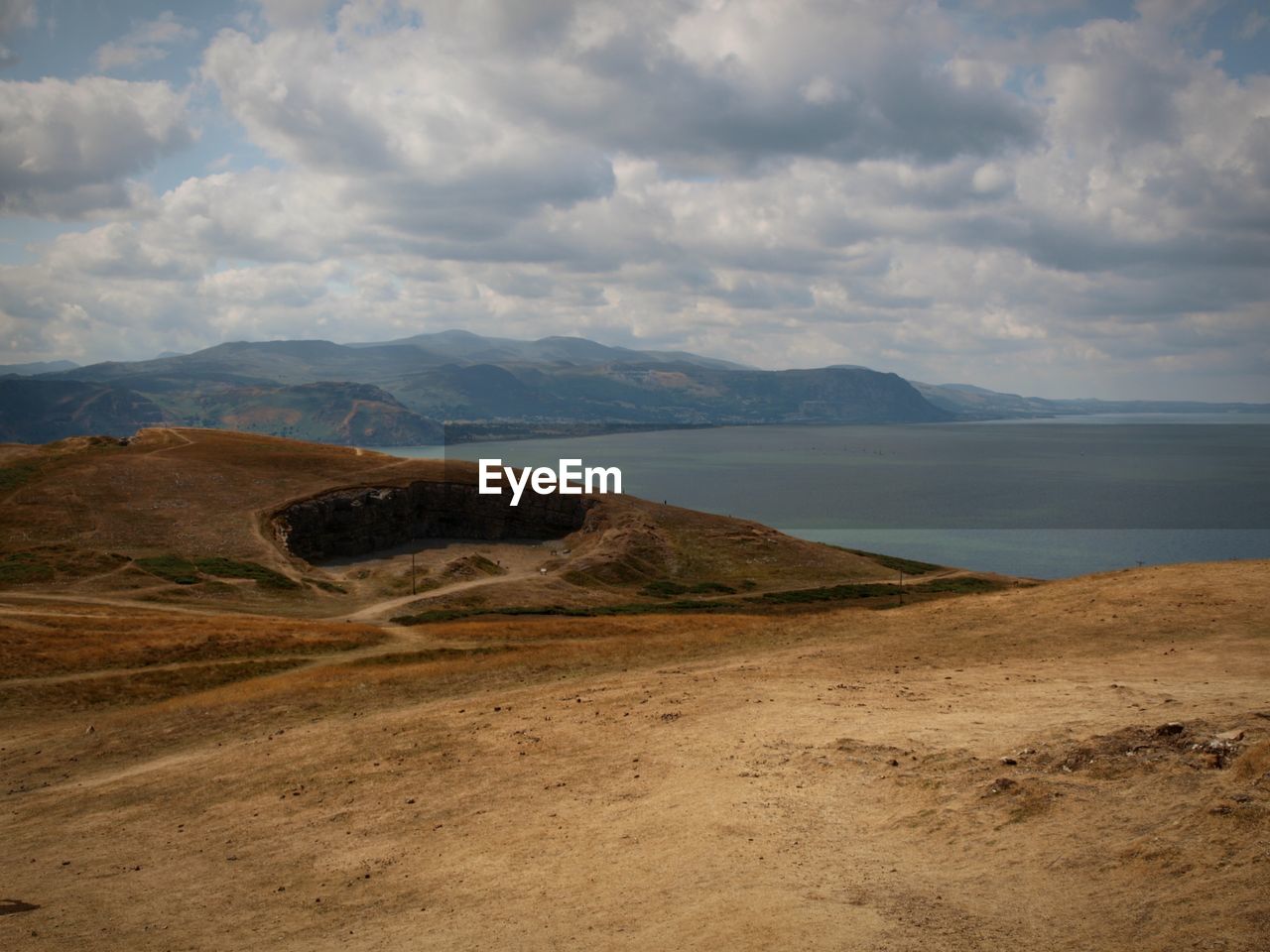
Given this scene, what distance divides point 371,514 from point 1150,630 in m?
80.1

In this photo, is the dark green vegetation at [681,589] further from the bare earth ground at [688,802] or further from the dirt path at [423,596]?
the bare earth ground at [688,802]

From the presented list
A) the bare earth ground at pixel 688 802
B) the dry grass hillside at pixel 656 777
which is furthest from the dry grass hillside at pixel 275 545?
the bare earth ground at pixel 688 802

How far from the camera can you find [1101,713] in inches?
934

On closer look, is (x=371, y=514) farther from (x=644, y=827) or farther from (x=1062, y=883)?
(x=1062, y=883)

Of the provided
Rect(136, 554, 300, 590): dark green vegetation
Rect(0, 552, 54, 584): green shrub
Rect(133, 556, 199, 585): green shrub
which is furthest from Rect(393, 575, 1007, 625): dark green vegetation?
Rect(0, 552, 54, 584): green shrub

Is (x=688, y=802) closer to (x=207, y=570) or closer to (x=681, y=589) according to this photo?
(x=207, y=570)

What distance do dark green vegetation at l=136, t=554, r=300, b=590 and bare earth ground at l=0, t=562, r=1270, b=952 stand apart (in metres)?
31.6

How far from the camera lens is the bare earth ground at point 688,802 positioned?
51.0 ft

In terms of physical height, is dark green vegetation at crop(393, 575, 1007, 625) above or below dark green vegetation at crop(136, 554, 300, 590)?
below

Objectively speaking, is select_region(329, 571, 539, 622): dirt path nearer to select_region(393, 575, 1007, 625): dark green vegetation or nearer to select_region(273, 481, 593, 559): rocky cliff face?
select_region(393, 575, 1007, 625): dark green vegetation

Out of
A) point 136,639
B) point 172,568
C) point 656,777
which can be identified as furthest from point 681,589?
point 656,777

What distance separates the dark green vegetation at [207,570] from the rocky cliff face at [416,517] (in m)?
16.2

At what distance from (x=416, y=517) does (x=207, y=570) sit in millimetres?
35132

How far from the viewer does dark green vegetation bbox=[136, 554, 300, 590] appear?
69375 millimetres
